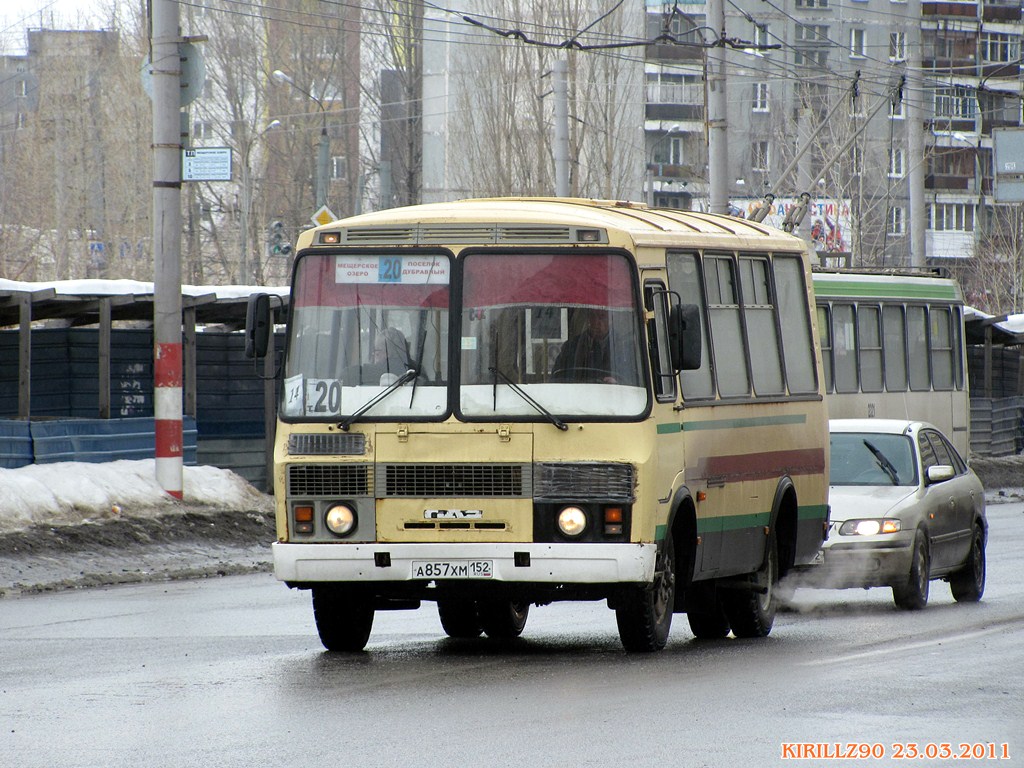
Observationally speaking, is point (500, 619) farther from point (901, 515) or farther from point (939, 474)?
point (939, 474)

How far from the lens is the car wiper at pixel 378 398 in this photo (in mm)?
10977

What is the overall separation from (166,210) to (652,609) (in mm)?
10168

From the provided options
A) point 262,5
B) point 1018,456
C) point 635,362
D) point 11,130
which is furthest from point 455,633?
point 11,130

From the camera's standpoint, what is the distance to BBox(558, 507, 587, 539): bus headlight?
1073 centimetres

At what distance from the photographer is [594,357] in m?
10.9

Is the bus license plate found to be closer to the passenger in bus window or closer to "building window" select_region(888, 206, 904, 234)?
the passenger in bus window

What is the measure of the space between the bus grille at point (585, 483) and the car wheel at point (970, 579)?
5.99 m

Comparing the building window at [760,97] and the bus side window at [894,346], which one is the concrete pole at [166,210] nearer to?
the bus side window at [894,346]

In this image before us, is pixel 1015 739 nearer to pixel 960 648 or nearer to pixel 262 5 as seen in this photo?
pixel 960 648

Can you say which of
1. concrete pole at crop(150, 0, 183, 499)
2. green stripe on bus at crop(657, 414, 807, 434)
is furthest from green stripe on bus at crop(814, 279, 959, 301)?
green stripe on bus at crop(657, 414, 807, 434)

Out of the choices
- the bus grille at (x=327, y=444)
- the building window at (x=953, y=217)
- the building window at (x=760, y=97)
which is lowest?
the bus grille at (x=327, y=444)

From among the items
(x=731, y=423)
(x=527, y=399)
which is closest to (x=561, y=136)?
(x=731, y=423)

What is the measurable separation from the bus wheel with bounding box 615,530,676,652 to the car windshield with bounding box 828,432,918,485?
182 inches

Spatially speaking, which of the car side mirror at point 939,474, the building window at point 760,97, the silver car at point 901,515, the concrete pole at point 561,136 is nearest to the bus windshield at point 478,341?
the silver car at point 901,515
